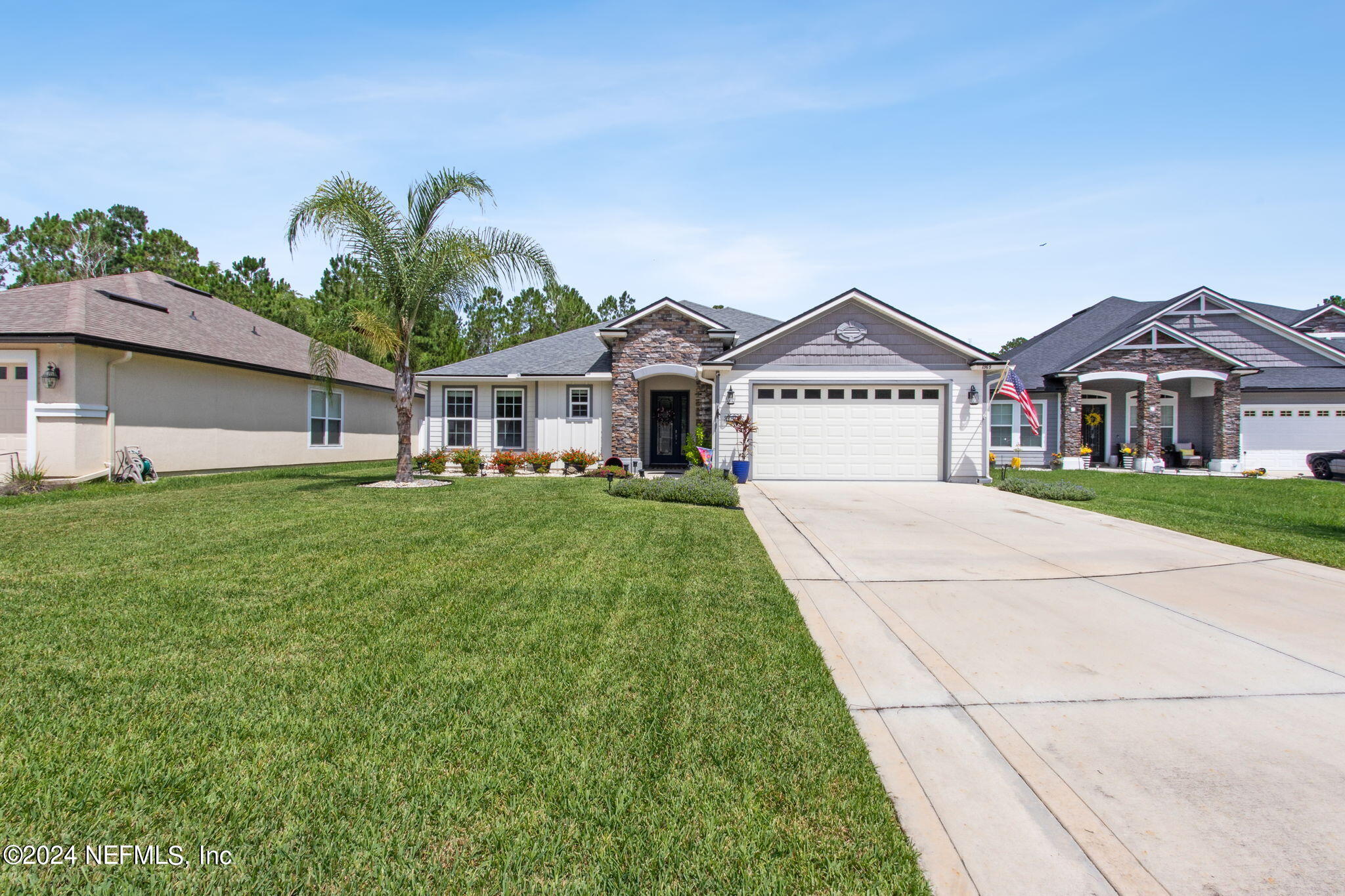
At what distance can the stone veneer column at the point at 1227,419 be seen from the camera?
19500 mm

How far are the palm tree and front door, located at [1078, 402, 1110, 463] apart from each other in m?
18.8

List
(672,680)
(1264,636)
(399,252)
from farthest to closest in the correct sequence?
(399,252), (1264,636), (672,680)

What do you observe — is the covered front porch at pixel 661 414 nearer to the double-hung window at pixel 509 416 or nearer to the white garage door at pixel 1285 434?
the double-hung window at pixel 509 416

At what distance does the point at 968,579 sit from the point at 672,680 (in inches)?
146

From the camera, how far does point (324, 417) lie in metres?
19.5

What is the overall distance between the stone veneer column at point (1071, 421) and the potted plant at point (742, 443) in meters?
11.4

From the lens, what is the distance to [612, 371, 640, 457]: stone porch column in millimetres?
16859

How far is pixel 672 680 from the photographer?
3322 millimetres

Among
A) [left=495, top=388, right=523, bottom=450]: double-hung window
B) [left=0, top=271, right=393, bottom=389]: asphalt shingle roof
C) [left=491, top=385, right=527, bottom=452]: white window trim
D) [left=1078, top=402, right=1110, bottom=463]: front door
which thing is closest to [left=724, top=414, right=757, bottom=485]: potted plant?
[left=491, top=385, right=527, bottom=452]: white window trim

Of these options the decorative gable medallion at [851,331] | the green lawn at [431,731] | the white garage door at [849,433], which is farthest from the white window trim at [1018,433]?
the green lawn at [431,731]

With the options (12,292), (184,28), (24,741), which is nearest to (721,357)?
(184,28)

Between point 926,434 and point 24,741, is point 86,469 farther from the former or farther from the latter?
point 926,434

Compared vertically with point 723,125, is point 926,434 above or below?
below

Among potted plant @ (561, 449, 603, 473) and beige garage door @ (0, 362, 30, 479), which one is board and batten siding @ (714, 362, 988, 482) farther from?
beige garage door @ (0, 362, 30, 479)
